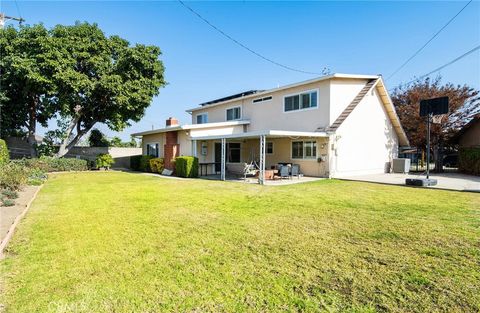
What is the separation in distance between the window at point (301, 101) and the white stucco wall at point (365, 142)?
7.19 feet

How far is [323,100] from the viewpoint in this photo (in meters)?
15.6

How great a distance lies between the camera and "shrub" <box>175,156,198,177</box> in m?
16.3

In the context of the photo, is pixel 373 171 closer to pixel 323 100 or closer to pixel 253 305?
pixel 323 100

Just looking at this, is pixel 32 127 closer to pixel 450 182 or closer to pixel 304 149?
pixel 304 149

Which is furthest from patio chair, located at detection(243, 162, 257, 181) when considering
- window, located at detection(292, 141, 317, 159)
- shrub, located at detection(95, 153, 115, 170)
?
shrub, located at detection(95, 153, 115, 170)

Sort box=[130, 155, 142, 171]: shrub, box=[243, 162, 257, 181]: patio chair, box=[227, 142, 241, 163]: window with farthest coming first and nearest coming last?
1. box=[130, 155, 142, 171]: shrub
2. box=[227, 142, 241, 163]: window
3. box=[243, 162, 257, 181]: patio chair

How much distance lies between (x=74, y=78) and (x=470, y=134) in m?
26.9

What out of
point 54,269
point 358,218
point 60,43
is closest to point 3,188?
point 54,269

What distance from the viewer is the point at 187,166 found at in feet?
53.4

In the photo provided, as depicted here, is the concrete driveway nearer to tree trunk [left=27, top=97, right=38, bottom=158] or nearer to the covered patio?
the covered patio

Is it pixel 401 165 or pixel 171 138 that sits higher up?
pixel 171 138

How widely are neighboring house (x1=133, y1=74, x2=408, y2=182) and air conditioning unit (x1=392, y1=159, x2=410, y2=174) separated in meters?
0.65

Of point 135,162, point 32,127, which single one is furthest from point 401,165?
point 32,127

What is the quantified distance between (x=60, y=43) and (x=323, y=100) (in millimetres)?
17010
